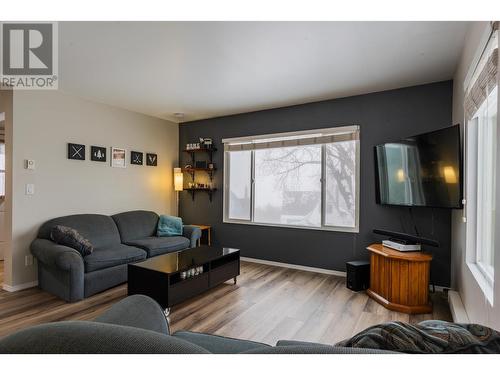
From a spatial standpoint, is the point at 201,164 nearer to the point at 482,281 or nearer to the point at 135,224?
the point at 135,224

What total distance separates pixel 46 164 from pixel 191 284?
2410mm

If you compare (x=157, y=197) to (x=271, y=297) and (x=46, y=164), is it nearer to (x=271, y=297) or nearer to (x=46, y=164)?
→ (x=46, y=164)

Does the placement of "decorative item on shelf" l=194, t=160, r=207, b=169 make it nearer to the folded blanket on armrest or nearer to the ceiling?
the ceiling

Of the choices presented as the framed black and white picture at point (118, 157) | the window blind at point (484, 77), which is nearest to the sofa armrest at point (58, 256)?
the framed black and white picture at point (118, 157)

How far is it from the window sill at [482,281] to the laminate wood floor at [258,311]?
2.29ft

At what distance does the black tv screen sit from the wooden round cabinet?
0.59 meters

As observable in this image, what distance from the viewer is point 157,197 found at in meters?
4.86

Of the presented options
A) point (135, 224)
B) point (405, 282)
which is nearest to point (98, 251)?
point (135, 224)

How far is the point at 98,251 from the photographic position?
325cm

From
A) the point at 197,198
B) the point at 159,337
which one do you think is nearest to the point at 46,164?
the point at 197,198

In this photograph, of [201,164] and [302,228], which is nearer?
[302,228]

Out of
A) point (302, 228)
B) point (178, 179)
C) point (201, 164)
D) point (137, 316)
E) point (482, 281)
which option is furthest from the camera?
point (178, 179)

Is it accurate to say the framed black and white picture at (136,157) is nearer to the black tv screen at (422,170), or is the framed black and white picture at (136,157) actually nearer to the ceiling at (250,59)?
the ceiling at (250,59)

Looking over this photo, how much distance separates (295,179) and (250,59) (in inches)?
80.2
